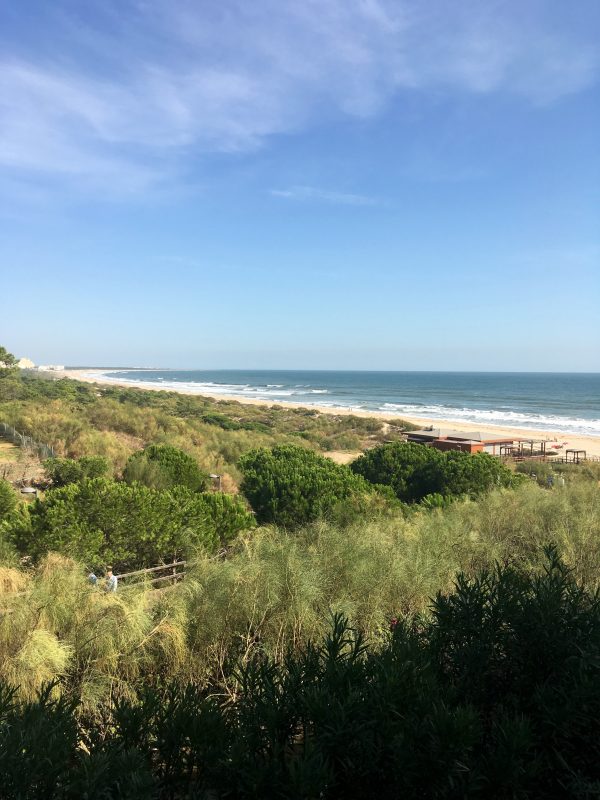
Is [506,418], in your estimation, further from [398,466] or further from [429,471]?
[429,471]

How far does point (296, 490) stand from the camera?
1530 cm

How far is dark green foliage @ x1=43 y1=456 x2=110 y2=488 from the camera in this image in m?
17.5

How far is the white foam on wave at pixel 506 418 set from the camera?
56.1m

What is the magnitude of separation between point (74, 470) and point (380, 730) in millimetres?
16382

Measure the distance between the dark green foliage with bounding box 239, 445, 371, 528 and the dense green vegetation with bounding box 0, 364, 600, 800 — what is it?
0.08m

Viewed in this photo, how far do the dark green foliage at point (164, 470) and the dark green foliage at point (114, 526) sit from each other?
434cm

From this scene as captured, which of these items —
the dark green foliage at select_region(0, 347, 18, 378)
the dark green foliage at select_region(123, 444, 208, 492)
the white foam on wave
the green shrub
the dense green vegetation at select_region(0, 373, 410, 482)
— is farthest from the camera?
the white foam on wave

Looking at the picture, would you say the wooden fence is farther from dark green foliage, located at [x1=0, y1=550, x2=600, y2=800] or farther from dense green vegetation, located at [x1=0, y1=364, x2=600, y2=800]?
dark green foliage, located at [x1=0, y1=550, x2=600, y2=800]

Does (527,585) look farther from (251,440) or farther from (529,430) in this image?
(529,430)

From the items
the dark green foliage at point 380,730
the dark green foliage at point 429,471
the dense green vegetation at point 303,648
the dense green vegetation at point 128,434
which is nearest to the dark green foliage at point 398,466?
the dark green foliage at point 429,471

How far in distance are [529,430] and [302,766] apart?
5532 cm

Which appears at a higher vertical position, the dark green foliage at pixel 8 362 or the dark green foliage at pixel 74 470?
the dark green foliage at pixel 8 362

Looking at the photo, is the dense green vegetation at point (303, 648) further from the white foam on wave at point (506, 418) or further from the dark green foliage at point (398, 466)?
the white foam on wave at point (506, 418)

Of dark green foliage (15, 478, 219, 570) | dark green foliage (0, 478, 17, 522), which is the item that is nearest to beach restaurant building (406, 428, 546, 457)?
dark green foliage (15, 478, 219, 570)
